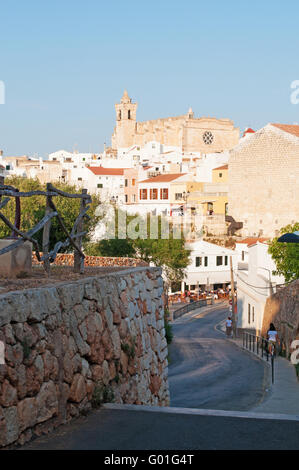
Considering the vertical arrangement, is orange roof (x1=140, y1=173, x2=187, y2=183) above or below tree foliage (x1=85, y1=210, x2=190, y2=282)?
above

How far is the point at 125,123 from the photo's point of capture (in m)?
189

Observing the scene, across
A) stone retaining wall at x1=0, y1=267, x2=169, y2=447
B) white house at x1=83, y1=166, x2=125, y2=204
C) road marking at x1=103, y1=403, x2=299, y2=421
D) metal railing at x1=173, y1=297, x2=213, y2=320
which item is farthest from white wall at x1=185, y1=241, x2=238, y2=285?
road marking at x1=103, y1=403, x2=299, y2=421

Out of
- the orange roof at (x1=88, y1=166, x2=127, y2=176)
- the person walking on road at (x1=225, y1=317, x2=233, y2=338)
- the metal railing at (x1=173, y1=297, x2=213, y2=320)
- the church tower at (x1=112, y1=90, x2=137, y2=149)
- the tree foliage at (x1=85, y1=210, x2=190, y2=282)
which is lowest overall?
the metal railing at (x1=173, y1=297, x2=213, y2=320)

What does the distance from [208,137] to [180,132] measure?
24.7 ft

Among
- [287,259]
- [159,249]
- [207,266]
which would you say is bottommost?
[207,266]

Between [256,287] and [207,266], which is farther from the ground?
[256,287]

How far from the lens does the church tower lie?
18750cm

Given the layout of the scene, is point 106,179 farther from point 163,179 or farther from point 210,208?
point 210,208

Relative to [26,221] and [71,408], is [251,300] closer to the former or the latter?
[26,221]

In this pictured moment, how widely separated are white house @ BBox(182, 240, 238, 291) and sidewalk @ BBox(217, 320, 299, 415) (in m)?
44.0

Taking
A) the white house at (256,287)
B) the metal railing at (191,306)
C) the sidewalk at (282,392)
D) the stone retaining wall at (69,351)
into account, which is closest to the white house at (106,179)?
the metal railing at (191,306)

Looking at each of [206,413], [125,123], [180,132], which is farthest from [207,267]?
[125,123]

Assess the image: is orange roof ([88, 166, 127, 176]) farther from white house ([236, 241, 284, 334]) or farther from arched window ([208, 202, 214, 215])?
white house ([236, 241, 284, 334])
